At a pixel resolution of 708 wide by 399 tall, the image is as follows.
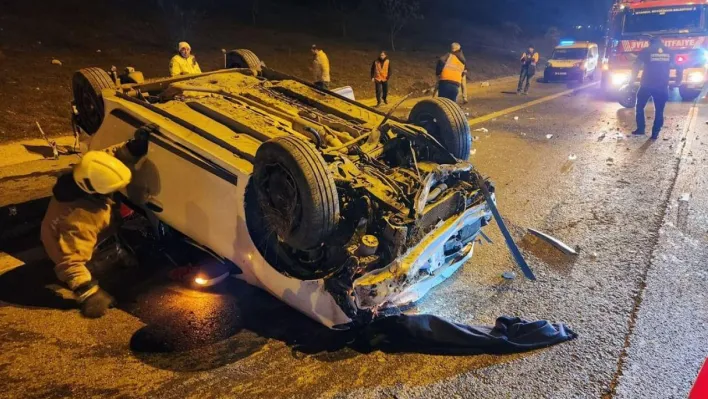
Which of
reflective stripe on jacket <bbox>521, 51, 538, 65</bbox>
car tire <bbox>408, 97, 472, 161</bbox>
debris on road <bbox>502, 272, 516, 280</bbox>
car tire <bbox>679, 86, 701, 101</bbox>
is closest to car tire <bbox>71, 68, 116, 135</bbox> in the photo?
car tire <bbox>408, 97, 472, 161</bbox>

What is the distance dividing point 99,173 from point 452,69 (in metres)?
7.75

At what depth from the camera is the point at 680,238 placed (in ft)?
15.8

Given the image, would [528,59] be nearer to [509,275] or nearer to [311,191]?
[509,275]

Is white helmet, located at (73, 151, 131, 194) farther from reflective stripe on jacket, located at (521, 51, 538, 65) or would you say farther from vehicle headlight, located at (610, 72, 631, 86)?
reflective stripe on jacket, located at (521, 51, 538, 65)

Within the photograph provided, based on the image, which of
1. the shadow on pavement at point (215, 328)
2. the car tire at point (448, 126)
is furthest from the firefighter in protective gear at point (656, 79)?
the shadow on pavement at point (215, 328)

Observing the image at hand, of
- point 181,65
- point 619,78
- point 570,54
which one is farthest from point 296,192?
point 570,54

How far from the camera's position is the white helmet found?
3447 millimetres

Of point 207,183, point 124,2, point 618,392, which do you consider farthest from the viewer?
point 124,2

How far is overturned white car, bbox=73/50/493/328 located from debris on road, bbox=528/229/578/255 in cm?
123

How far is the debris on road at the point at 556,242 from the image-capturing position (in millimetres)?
4617

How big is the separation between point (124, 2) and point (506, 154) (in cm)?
1958

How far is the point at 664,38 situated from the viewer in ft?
41.0

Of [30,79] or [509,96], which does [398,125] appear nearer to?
[30,79]

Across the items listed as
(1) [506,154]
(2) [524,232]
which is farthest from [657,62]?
(2) [524,232]
